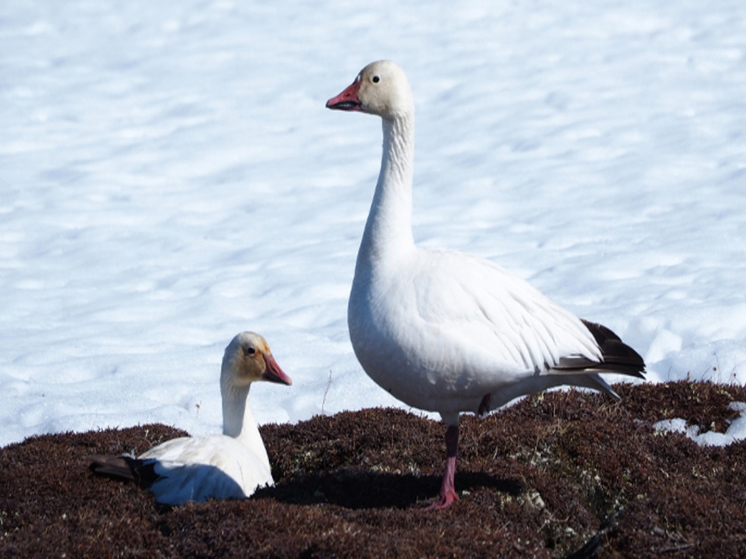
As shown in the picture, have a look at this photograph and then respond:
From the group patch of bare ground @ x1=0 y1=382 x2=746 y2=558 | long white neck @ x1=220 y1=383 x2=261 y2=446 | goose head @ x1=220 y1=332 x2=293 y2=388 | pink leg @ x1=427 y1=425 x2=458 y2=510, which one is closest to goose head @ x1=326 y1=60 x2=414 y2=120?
pink leg @ x1=427 y1=425 x2=458 y2=510

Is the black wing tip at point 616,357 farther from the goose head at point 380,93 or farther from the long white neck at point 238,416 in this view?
the long white neck at point 238,416

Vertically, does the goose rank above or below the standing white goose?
below

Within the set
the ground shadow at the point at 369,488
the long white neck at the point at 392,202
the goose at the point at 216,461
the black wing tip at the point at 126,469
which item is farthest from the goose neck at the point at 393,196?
the black wing tip at the point at 126,469

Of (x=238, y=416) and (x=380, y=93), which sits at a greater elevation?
(x=380, y=93)

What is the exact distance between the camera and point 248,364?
947cm

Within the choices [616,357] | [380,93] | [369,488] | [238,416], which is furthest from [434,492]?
[380,93]

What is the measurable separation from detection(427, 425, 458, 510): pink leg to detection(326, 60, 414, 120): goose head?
2391 millimetres

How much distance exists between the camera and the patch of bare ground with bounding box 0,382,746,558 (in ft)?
21.2

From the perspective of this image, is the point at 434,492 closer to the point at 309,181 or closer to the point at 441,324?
the point at 441,324

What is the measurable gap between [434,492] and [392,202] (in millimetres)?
2253

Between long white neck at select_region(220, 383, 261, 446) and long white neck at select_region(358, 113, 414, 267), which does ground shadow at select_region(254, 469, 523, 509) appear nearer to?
long white neck at select_region(220, 383, 261, 446)

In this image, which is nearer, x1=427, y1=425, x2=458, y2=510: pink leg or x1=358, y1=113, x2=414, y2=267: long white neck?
x1=427, y1=425, x2=458, y2=510: pink leg

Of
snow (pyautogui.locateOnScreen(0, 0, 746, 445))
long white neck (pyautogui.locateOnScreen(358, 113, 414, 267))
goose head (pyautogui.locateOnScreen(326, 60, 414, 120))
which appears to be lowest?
snow (pyautogui.locateOnScreen(0, 0, 746, 445))

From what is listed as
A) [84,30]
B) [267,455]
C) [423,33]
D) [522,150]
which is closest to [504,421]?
[267,455]
